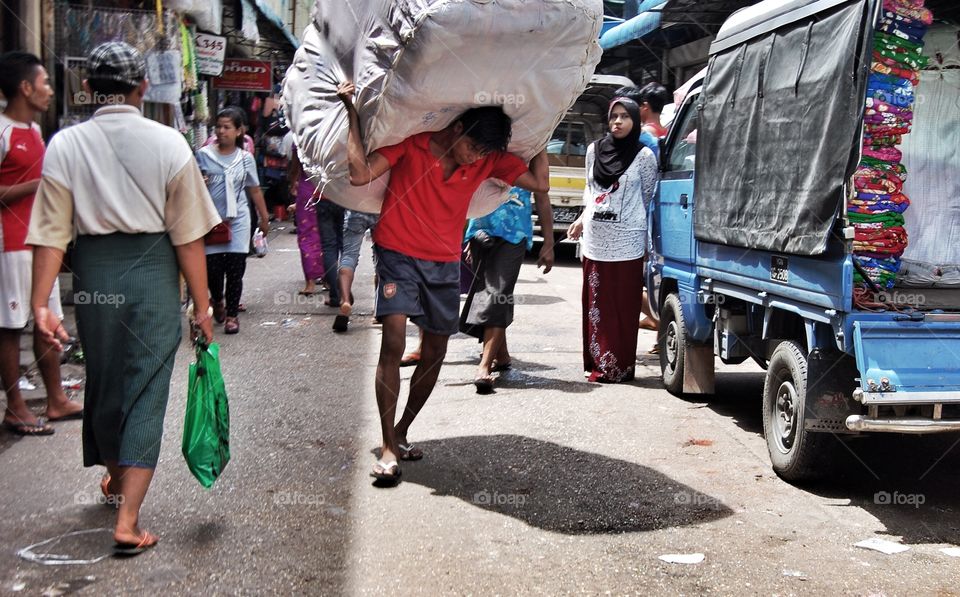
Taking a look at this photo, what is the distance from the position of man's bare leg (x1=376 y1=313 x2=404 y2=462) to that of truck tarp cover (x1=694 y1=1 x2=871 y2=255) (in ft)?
6.07

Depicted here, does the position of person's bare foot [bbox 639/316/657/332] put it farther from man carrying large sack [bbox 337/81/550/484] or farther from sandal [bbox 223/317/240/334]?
man carrying large sack [bbox 337/81/550/484]

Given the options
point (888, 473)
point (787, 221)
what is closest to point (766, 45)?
point (787, 221)

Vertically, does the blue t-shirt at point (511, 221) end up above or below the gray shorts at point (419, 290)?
above

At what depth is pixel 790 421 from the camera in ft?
16.2

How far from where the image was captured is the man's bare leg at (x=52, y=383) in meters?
5.68

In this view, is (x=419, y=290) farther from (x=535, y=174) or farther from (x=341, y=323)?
(x=341, y=323)

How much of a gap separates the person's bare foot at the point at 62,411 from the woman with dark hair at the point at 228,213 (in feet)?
9.37

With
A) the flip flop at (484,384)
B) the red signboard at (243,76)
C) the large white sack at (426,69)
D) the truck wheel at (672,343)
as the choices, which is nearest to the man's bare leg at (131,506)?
the large white sack at (426,69)

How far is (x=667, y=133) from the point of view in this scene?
694 cm

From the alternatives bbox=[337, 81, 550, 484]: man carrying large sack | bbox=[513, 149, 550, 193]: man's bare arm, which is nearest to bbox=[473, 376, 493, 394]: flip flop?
bbox=[337, 81, 550, 484]: man carrying large sack

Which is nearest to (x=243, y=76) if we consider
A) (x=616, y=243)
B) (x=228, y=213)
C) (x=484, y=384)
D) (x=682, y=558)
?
(x=228, y=213)

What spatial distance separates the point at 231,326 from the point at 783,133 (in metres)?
5.30

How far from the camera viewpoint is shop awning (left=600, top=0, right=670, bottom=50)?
1556 centimetres

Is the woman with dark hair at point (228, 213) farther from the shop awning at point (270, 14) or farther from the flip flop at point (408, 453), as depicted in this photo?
the shop awning at point (270, 14)
